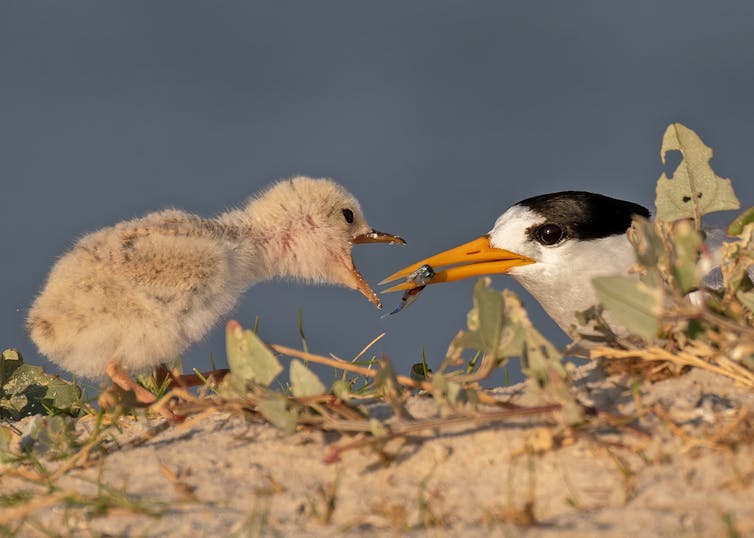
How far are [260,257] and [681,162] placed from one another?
2423 mm

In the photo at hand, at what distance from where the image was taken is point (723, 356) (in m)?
3.46

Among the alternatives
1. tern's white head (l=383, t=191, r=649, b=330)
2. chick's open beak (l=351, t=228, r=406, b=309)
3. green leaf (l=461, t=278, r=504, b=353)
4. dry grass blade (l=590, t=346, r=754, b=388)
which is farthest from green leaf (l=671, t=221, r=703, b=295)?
chick's open beak (l=351, t=228, r=406, b=309)

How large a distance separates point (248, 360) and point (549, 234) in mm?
2175

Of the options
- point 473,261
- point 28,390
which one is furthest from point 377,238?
point 28,390

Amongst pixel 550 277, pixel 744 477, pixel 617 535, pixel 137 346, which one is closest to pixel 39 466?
pixel 137 346

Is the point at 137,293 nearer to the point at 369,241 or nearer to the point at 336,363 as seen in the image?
the point at 336,363

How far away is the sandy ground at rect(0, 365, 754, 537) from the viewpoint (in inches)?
110

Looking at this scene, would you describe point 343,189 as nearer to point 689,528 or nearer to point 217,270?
point 217,270

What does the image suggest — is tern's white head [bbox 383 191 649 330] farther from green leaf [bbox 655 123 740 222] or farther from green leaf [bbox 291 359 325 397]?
green leaf [bbox 291 359 325 397]

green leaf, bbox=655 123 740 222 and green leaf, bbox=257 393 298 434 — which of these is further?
green leaf, bbox=655 123 740 222

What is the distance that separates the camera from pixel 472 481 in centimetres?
311

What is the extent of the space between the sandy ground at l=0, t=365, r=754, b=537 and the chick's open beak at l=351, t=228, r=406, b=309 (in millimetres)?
Answer: 2398

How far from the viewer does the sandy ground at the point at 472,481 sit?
110 inches

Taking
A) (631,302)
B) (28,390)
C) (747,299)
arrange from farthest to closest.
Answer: (28,390), (747,299), (631,302)
